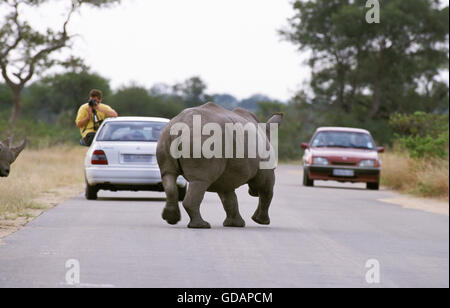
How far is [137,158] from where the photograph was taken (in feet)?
19.1

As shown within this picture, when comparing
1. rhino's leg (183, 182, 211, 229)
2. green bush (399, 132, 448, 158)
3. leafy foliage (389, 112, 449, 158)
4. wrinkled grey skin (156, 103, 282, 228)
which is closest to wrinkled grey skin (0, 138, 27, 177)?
wrinkled grey skin (156, 103, 282, 228)

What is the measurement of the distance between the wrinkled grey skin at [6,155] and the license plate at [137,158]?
1.56m

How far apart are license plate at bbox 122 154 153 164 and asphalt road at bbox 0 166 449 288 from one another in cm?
68

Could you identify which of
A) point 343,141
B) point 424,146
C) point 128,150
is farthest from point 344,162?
point 424,146

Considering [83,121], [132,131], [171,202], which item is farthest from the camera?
[132,131]

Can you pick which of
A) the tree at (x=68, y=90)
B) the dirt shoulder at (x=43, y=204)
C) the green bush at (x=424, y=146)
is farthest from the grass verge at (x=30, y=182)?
the green bush at (x=424, y=146)

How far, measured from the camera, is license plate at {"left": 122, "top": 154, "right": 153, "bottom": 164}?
5.73 meters

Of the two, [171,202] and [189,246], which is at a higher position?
[171,202]

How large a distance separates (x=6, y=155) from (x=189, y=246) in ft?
62.1

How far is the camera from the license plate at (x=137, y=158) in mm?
5734

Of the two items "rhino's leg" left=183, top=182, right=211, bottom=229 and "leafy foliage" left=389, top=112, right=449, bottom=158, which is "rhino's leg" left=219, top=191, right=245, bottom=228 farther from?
"leafy foliage" left=389, top=112, right=449, bottom=158

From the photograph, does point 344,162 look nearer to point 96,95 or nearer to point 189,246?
point 96,95

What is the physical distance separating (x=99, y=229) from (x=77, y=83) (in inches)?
480
